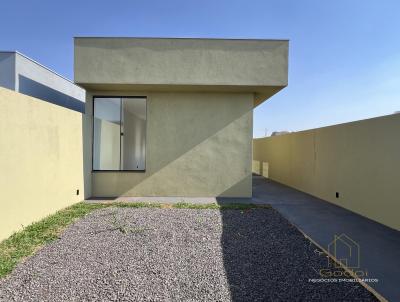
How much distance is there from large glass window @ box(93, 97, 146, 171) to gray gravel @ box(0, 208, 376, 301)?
3.12 metres

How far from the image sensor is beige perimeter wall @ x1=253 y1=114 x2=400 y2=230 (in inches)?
203

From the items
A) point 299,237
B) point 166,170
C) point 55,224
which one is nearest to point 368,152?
point 299,237

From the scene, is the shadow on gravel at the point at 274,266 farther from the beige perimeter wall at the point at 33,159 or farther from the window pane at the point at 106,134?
the window pane at the point at 106,134

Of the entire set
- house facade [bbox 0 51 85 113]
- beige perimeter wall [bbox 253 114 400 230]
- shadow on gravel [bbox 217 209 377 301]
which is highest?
house facade [bbox 0 51 85 113]

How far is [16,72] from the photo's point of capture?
680 centimetres

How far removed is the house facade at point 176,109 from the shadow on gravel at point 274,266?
2.86 metres

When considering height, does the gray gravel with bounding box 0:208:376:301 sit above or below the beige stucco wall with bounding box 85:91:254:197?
below

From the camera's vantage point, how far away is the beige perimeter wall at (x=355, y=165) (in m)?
5.15

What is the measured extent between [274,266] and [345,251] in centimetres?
153

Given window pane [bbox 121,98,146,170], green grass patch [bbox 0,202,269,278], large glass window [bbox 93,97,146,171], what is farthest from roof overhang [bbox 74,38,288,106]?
green grass patch [bbox 0,202,269,278]

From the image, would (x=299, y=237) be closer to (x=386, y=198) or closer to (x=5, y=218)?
(x=386, y=198)

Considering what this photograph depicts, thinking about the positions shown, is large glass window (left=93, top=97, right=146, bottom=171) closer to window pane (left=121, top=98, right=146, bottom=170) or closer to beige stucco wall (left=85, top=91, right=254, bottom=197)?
window pane (left=121, top=98, right=146, bottom=170)

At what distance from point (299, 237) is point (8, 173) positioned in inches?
220

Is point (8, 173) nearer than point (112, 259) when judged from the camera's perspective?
No
